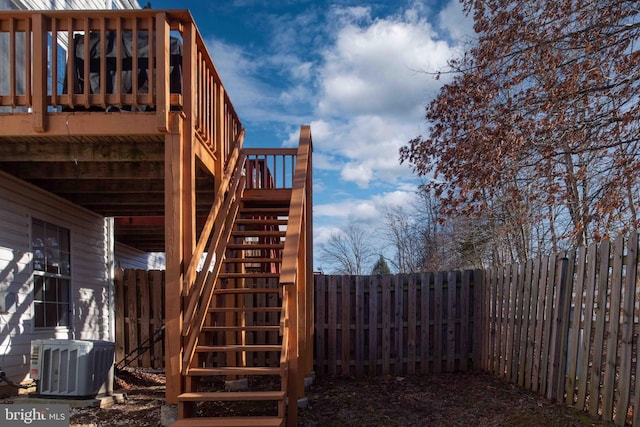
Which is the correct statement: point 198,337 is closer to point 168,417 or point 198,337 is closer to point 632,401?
point 168,417

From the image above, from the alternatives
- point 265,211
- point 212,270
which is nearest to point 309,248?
point 265,211

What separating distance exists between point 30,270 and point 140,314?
2.68 metres

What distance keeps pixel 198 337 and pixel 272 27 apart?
6240 mm

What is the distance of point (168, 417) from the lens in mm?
4789

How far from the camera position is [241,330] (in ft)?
17.7

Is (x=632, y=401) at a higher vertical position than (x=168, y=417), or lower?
higher

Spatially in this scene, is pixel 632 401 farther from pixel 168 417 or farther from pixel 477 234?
pixel 477 234

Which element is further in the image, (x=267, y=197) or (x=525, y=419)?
(x=267, y=197)

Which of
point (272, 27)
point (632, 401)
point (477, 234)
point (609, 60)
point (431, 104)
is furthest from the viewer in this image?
point (477, 234)

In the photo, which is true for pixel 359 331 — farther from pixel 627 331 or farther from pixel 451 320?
pixel 627 331

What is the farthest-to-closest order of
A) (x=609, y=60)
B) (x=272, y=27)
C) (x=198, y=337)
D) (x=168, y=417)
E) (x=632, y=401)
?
1. (x=272, y=27)
2. (x=609, y=60)
3. (x=198, y=337)
4. (x=168, y=417)
5. (x=632, y=401)

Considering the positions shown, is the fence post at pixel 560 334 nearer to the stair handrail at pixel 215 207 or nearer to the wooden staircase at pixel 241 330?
the wooden staircase at pixel 241 330

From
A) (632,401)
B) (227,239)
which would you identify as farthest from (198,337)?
(632,401)

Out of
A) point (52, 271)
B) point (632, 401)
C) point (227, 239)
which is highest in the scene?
point (227, 239)
